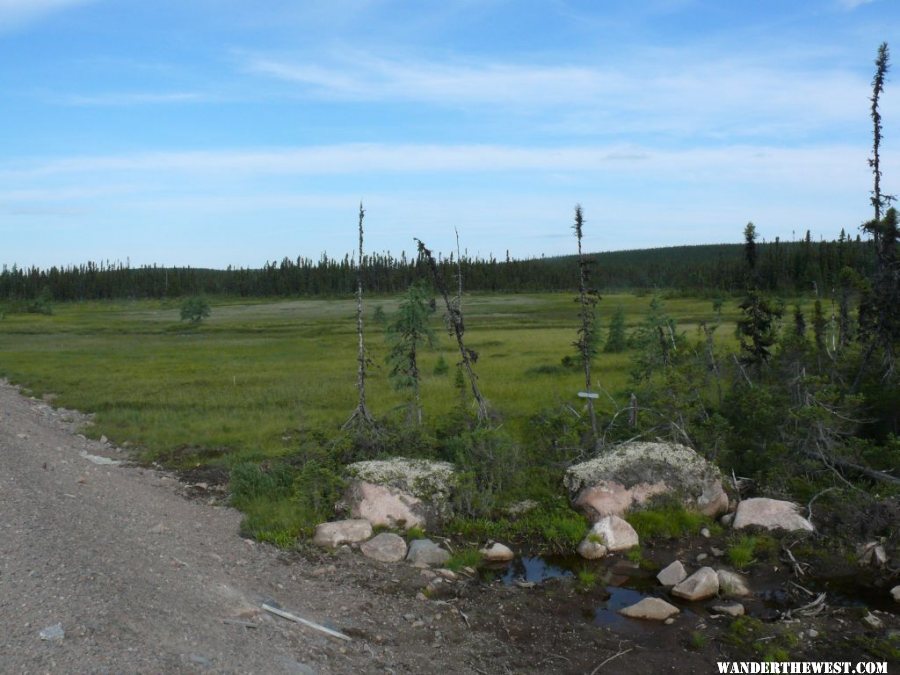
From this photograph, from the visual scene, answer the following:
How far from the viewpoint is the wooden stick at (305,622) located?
33.5 ft

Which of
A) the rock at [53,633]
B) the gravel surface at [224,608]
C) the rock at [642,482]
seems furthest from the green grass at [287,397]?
the rock at [53,633]

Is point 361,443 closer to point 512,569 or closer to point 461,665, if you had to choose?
point 512,569

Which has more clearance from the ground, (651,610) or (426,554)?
(426,554)

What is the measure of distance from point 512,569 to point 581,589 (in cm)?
158

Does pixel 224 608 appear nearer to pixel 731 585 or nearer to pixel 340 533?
pixel 340 533

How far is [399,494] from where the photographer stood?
1541 cm

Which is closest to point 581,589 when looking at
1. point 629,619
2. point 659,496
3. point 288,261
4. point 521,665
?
point 629,619

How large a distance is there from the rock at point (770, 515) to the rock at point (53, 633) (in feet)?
41.4

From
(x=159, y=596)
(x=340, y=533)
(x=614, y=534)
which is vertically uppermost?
(x=159, y=596)

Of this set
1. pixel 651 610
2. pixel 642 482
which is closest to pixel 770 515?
pixel 642 482

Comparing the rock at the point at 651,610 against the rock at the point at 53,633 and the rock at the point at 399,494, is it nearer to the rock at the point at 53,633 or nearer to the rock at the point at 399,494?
the rock at the point at 399,494

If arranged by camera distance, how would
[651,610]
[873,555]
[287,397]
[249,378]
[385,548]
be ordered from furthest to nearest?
1. [249,378]
2. [287,397]
3. [385,548]
4. [873,555]
5. [651,610]

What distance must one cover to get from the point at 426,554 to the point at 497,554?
145cm

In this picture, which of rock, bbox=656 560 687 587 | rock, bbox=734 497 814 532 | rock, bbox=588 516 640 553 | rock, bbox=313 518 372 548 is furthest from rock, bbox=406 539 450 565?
rock, bbox=734 497 814 532
